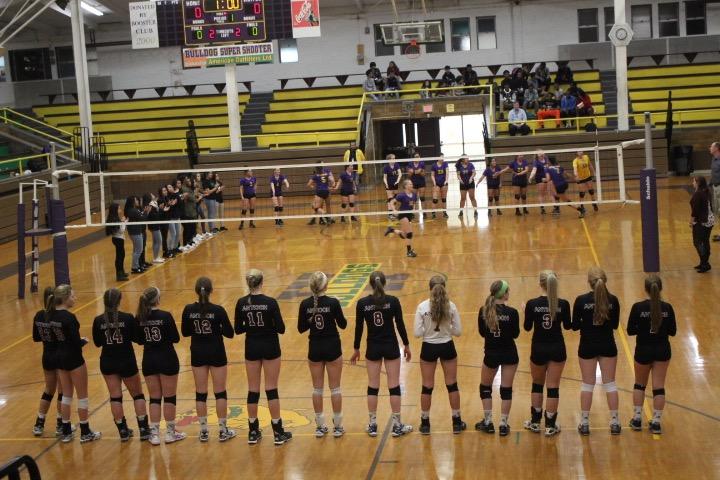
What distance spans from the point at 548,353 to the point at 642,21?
100ft

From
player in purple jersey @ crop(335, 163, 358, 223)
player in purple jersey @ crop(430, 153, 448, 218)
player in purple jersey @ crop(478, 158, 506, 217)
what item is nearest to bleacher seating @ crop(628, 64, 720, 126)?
player in purple jersey @ crop(478, 158, 506, 217)

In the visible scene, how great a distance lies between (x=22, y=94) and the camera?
38.0 meters

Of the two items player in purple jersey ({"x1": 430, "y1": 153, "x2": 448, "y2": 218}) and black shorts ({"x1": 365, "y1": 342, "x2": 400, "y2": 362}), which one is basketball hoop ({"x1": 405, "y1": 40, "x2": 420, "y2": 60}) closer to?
player in purple jersey ({"x1": 430, "y1": 153, "x2": 448, "y2": 218})

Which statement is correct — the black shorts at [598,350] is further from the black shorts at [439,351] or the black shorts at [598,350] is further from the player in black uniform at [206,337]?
the player in black uniform at [206,337]

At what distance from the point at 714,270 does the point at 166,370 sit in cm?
1020

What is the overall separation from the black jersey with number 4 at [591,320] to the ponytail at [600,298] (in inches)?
2.4

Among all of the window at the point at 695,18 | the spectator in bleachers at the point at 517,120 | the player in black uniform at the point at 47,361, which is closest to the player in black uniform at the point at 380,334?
the player in black uniform at the point at 47,361

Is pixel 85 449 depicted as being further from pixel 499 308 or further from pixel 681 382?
pixel 681 382

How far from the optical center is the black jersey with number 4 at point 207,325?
27.9 feet

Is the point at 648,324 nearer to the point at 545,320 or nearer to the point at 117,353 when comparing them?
the point at 545,320

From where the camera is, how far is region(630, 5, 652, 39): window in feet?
117

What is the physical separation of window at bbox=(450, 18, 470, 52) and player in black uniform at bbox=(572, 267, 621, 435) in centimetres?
2962

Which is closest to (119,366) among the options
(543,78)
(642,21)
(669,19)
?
(543,78)

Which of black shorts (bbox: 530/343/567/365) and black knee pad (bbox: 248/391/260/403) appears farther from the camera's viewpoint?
black knee pad (bbox: 248/391/260/403)
